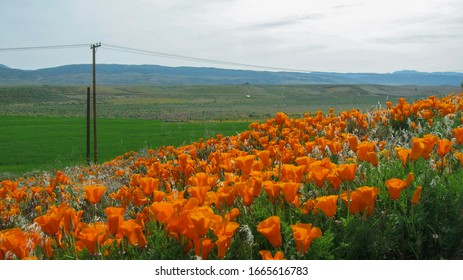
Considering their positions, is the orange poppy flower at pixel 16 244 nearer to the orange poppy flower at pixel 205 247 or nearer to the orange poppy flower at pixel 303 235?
the orange poppy flower at pixel 205 247

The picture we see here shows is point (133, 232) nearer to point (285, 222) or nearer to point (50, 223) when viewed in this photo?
point (50, 223)

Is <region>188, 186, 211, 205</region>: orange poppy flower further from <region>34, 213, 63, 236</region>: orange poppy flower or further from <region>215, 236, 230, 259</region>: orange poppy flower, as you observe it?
<region>34, 213, 63, 236</region>: orange poppy flower

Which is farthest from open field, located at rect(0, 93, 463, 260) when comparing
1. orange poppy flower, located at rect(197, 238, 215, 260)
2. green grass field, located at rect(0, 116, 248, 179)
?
green grass field, located at rect(0, 116, 248, 179)

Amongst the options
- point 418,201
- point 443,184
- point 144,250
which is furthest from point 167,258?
point 443,184

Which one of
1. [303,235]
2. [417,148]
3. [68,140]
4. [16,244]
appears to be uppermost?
[417,148]

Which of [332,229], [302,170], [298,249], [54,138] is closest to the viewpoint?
[298,249]

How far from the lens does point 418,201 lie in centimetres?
270

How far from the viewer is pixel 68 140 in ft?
114

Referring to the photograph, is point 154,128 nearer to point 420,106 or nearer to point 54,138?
point 54,138

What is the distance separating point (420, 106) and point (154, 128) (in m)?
35.3

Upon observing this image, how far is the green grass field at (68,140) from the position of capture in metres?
24.4

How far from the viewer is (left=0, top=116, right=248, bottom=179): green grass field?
24.4m

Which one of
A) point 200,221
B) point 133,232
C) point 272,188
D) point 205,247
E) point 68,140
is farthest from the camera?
point 68,140

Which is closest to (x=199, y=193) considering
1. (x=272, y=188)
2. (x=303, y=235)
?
(x=272, y=188)
